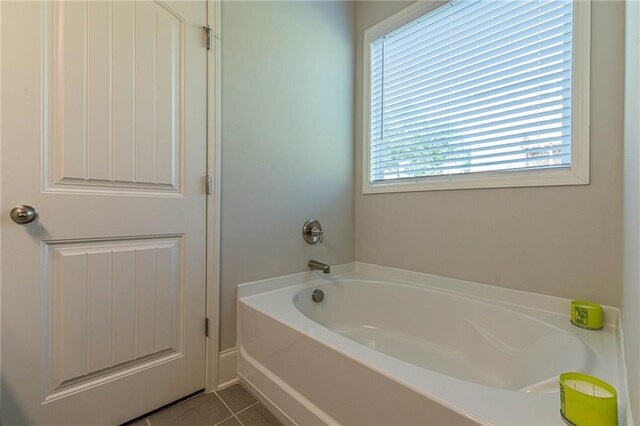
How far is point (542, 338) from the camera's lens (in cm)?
117

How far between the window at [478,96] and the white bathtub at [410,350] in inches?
24.5

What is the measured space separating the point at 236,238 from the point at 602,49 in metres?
1.85

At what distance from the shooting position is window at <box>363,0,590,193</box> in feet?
4.17

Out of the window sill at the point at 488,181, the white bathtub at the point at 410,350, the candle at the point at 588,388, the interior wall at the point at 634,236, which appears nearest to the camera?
the interior wall at the point at 634,236

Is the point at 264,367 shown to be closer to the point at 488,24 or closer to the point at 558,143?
the point at 558,143

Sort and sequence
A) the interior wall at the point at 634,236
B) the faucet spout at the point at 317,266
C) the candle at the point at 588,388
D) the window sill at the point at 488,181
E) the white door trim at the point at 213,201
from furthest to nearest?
the faucet spout at the point at 317,266 < the white door trim at the point at 213,201 < the window sill at the point at 488,181 < the candle at the point at 588,388 < the interior wall at the point at 634,236

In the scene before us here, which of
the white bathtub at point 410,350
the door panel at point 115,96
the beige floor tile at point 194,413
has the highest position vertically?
the door panel at point 115,96

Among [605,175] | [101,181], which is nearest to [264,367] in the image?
[101,181]

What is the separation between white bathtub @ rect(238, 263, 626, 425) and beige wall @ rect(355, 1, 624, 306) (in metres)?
0.10

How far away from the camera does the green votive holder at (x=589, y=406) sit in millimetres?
595

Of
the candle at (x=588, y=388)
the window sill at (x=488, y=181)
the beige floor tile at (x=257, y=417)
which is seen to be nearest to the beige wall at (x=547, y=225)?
the window sill at (x=488, y=181)

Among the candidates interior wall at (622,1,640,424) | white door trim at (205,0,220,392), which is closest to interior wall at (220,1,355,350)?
white door trim at (205,0,220,392)

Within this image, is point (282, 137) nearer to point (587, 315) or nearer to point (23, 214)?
point (23, 214)

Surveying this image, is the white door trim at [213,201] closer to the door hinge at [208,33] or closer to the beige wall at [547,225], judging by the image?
the door hinge at [208,33]
